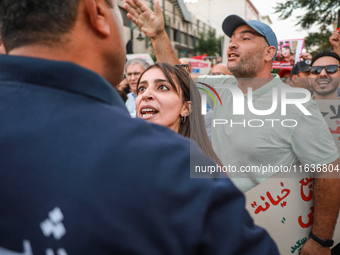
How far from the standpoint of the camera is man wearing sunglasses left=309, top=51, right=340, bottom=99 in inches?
123

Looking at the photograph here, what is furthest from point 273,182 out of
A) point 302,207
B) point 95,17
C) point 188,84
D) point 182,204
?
point 95,17

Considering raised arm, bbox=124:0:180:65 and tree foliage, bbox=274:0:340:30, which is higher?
tree foliage, bbox=274:0:340:30

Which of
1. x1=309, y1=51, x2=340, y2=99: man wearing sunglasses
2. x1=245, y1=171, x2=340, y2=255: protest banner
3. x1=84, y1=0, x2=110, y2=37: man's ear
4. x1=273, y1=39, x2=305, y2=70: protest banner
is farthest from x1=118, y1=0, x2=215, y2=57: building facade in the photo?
x1=84, y1=0, x2=110, y2=37: man's ear

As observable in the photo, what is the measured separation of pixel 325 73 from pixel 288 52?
139 centimetres

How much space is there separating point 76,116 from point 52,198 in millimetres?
175

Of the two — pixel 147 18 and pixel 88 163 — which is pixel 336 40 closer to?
pixel 147 18

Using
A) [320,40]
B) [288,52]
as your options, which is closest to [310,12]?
[320,40]

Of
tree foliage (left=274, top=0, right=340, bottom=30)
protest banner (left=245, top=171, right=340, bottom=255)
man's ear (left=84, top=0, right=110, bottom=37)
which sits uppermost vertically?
tree foliage (left=274, top=0, right=340, bottom=30)

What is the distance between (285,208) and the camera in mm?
1865

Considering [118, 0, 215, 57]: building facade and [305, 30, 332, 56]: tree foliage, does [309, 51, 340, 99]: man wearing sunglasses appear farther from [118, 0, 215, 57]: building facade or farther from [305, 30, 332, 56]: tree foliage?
[118, 0, 215, 57]: building facade

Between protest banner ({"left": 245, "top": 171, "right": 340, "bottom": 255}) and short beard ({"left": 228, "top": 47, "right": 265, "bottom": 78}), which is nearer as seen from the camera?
protest banner ({"left": 245, "top": 171, "right": 340, "bottom": 255})

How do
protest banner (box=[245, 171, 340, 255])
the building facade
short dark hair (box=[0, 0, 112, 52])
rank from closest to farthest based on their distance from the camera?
1. short dark hair (box=[0, 0, 112, 52])
2. protest banner (box=[245, 171, 340, 255])
3. the building facade

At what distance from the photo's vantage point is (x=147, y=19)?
2221 millimetres

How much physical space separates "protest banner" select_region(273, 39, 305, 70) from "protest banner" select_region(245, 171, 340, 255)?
3.15m
